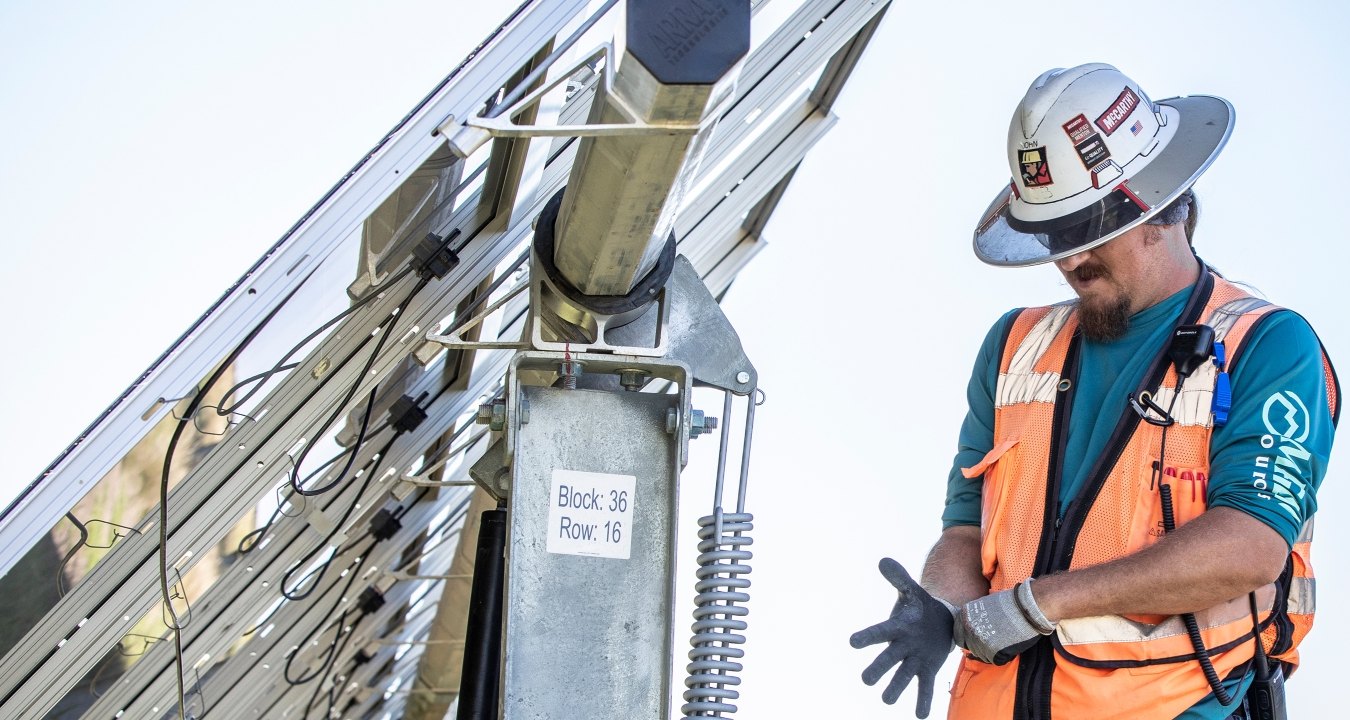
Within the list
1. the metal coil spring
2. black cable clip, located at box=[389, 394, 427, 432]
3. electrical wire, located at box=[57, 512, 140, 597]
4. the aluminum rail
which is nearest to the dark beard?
the metal coil spring

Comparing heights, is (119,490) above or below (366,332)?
below

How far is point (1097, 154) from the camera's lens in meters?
2.98

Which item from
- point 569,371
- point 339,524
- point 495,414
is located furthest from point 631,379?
point 339,524

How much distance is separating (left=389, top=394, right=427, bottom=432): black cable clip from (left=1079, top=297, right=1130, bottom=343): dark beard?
2.28 metres

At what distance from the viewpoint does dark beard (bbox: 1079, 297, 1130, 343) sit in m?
2.98

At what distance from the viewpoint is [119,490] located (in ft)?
10.8

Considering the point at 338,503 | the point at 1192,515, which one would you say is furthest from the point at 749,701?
the point at 1192,515

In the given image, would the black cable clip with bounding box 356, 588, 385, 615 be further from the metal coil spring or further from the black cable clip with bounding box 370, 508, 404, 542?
the metal coil spring

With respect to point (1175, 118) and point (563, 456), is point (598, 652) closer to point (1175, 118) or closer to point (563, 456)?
point (563, 456)

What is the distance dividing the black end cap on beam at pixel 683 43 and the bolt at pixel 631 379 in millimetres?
740

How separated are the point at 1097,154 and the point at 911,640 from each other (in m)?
0.98

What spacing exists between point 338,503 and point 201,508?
1.10 m

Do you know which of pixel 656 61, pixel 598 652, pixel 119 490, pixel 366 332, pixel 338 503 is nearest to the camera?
pixel 656 61

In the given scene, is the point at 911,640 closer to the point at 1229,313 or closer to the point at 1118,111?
the point at 1229,313
